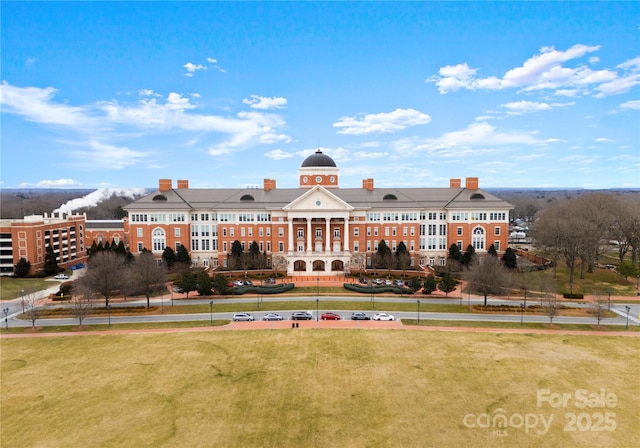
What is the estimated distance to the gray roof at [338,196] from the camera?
249ft

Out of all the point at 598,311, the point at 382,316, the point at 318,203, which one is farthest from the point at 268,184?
the point at 598,311

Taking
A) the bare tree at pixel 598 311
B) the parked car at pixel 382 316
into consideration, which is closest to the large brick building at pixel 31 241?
the parked car at pixel 382 316

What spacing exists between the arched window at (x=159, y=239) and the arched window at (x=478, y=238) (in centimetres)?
5784

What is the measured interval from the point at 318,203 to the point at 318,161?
17.1 m

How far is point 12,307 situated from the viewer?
51281 mm

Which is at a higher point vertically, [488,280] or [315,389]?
[488,280]

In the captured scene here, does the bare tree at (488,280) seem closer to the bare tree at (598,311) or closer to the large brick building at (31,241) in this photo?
the bare tree at (598,311)

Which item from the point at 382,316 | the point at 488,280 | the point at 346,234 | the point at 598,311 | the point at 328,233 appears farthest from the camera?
the point at 346,234

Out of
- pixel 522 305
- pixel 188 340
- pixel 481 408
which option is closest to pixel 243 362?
pixel 188 340

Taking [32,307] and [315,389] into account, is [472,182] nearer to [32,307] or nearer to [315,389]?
[315,389]

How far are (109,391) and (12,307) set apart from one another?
33297 millimetres

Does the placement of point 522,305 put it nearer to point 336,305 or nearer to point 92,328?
point 336,305

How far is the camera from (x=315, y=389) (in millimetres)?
28344

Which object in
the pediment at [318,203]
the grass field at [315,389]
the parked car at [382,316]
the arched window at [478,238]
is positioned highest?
the pediment at [318,203]
